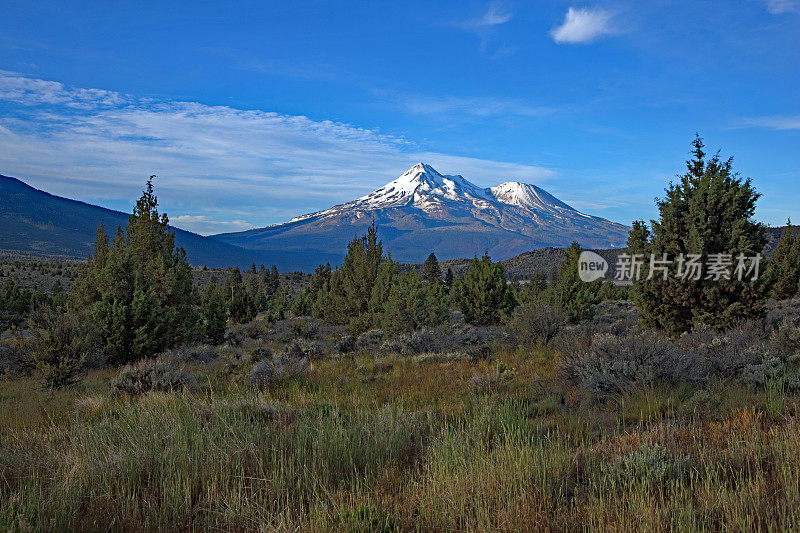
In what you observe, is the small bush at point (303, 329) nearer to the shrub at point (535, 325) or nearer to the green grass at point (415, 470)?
the shrub at point (535, 325)

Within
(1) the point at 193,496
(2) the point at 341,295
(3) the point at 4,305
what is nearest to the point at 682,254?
(1) the point at 193,496

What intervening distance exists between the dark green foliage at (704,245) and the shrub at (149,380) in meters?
13.0

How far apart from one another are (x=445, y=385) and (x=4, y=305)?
3893 cm

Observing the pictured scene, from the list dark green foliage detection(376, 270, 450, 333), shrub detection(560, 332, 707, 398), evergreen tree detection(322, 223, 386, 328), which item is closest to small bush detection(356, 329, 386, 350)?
dark green foliage detection(376, 270, 450, 333)

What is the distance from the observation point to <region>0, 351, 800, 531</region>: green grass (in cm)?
296

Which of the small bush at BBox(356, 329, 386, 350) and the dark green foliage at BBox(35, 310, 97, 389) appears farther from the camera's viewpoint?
the small bush at BBox(356, 329, 386, 350)

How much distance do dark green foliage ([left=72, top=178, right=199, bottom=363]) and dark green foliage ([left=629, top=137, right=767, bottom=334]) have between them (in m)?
15.9

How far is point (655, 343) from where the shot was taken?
23.7ft

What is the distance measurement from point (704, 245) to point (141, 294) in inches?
693

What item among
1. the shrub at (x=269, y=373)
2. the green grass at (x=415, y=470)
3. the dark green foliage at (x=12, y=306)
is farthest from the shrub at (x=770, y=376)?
the dark green foliage at (x=12, y=306)

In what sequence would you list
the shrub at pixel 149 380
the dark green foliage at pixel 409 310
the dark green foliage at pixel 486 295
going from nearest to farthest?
the shrub at pixel 149 380 < the dark green foliage at pixel 409 310 < the dark green foliage at pixel 486 295

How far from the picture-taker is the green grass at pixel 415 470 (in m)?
2.96

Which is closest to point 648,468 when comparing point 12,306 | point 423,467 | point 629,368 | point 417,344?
point 423,467

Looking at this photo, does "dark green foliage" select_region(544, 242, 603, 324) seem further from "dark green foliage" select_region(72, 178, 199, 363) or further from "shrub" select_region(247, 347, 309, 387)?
"dark green foliage" select_region(72, 178, 199, 363)
